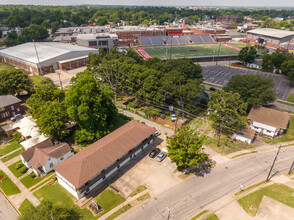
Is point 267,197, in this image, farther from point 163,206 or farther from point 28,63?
point 28,63

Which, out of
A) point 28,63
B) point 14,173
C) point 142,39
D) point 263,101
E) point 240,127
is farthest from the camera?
point 142,39

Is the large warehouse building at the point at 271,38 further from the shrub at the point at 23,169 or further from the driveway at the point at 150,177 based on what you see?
the shrub at the point at 23,169

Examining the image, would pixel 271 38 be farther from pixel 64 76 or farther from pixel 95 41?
pixel 64 76

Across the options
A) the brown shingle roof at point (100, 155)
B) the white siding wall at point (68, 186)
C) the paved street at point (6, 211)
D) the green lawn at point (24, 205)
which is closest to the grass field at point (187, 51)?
the brown shingle roof at point (100, 155)

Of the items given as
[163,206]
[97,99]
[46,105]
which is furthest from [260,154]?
[46,105]

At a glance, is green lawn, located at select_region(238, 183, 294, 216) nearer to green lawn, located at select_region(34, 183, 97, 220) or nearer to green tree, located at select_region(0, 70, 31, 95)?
green lawn, located at select_region(34, 183, 97, 220)

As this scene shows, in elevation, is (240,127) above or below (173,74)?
below
